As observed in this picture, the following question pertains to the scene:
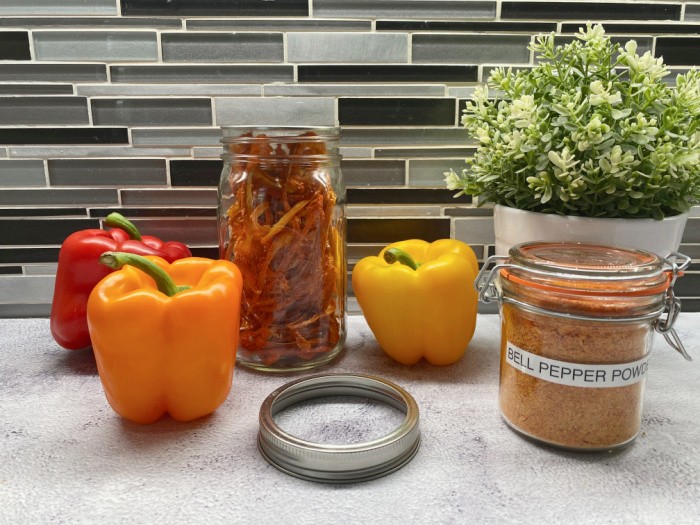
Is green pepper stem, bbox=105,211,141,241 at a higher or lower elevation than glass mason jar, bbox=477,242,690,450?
higher

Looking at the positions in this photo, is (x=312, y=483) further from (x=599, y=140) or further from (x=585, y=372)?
(x=599, y=140)

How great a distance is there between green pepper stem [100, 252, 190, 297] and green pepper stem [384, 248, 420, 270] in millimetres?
316

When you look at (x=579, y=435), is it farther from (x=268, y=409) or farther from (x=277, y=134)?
(x=277, y=134)

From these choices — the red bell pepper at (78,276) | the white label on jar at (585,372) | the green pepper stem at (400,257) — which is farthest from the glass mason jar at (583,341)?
the red bell pepper at (78,276)

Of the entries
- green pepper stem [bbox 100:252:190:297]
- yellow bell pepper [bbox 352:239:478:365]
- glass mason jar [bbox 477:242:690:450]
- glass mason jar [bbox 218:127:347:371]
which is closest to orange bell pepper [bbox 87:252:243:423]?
green pepper stem [bbox 100:252:190:297]

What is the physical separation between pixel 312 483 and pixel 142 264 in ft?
1.06

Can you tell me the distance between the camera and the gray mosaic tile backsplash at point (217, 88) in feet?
3.12

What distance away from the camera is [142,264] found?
2.27 feet

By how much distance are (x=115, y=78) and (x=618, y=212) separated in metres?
0.81

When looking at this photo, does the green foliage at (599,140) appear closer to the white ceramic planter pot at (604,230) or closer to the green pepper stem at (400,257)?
the white ceramic planter pot at (604,230)

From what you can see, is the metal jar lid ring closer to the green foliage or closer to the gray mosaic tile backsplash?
the green foliage

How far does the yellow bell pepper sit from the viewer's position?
2.70ft

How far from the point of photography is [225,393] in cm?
72

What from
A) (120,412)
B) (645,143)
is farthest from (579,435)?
(120,412)
